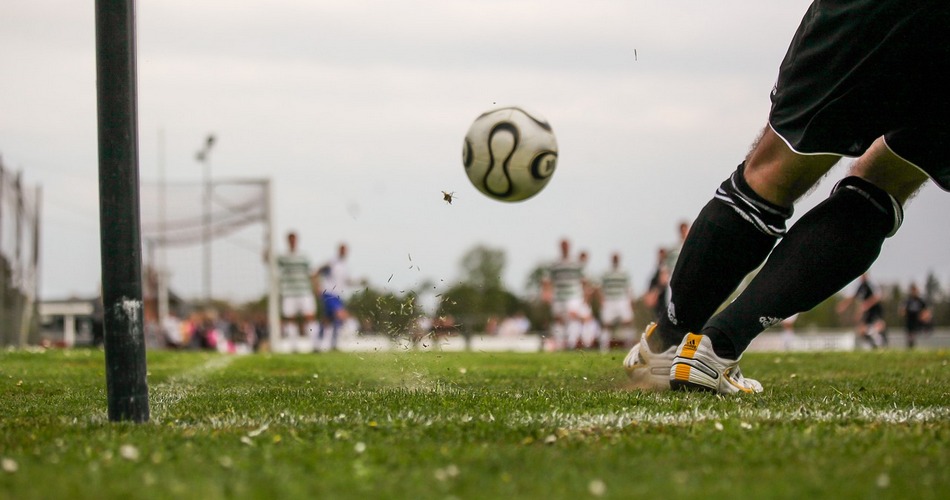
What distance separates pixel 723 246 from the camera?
14.7ft

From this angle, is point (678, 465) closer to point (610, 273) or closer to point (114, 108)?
point (114, 108)

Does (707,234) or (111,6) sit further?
(707,234)

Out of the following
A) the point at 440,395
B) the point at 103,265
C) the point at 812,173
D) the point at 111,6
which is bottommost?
the point at 440,395

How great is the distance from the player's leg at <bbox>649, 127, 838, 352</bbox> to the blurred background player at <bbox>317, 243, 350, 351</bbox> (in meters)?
13.5

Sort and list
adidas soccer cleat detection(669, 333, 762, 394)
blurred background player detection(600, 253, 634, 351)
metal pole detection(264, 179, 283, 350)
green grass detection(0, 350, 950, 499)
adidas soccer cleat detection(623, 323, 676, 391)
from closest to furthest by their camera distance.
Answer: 1. green grass detection(0, 350, 950, 499)
2. adidas soccer cleat detection(669, 333, 762, 394)
3. adidas soccer cleat detection(623, 323, 676, 391)
4. blurred background player detection(600, 253, 634, 351)
5. metal pole detection(264, 179, 283, 350)

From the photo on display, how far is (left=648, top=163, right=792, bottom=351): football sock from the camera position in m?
4.38

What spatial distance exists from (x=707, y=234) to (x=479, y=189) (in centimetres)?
116

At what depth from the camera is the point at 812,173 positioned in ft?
13.5

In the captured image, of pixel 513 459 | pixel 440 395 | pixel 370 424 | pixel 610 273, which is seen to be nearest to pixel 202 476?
pixel 513 459

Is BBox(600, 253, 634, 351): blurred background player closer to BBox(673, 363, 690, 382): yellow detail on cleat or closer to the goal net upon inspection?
the goal net

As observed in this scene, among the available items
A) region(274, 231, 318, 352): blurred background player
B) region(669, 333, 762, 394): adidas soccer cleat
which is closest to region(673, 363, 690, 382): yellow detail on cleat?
region(669, 333, 762, 394): adidas soccer cleat

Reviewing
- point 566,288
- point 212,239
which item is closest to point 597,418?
point 566,288

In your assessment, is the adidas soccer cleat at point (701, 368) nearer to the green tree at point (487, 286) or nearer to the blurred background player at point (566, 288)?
the blurred background player at point (566, 288)

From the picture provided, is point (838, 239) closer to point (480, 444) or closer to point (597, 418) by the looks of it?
point (597, 418)
